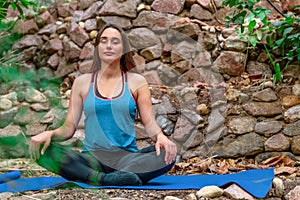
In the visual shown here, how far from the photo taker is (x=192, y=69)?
3400 mm

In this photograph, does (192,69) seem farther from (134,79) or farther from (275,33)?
(134,79)

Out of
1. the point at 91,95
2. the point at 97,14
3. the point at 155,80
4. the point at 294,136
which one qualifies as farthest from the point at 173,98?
the point at 91,95

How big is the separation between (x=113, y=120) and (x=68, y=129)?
0.38 meters

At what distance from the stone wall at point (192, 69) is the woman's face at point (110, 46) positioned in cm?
94

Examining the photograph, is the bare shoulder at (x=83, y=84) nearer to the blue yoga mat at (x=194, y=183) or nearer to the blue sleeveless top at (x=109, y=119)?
the blue sleeveless top at (x=109, y=119)

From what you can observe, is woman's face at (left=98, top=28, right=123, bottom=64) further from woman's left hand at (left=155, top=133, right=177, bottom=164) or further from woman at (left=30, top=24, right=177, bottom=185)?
woman's left hand at (left=155, top=133, right=177, bottom=164)

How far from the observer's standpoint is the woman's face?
182 centimetres

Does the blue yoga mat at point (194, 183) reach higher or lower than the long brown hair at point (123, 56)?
lower

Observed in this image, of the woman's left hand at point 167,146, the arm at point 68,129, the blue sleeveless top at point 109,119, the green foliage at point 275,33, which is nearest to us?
the arm at point 68,129

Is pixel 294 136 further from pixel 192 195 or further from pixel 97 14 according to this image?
pixel 97 14

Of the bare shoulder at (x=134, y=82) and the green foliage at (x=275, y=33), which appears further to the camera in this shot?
the green foliage at (x=275, y=33)

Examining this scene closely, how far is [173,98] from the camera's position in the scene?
3082mm

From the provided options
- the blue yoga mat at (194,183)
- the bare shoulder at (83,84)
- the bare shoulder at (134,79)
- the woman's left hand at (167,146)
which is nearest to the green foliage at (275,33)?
the blue yoga mat at (194,183)

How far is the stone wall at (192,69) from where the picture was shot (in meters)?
3.08
